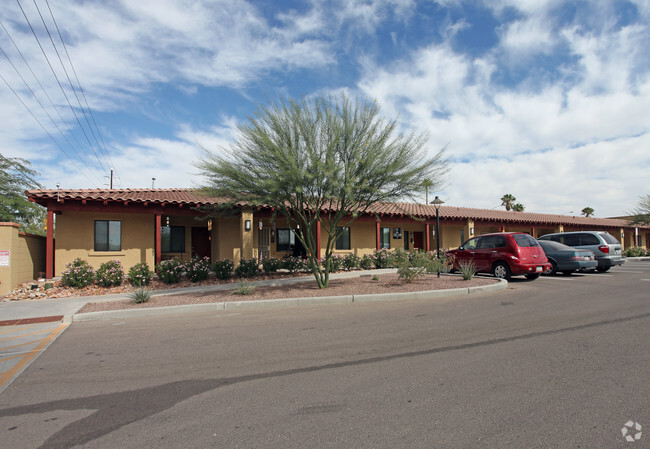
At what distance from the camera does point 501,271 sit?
12.9 m

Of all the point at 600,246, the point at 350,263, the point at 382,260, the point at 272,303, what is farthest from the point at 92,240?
the point at 600,246

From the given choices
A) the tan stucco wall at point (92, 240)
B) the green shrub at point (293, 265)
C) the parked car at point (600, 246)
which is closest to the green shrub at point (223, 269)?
the green shrub at point (293, 265)

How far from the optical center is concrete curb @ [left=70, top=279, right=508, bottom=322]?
857cm

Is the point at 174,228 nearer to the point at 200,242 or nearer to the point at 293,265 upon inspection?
the point at 200,242

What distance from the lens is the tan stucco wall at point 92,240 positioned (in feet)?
48.5

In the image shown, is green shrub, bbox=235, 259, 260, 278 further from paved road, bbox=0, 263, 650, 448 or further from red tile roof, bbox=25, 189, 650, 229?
paved road, bbox=0, 263, 650, 448

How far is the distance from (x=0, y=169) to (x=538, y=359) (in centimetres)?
3057

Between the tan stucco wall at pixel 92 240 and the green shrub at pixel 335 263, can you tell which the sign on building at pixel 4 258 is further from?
the green shrub at pixel 335 263

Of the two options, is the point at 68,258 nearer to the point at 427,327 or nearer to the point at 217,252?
the point at 217,252

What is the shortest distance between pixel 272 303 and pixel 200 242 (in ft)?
34.8

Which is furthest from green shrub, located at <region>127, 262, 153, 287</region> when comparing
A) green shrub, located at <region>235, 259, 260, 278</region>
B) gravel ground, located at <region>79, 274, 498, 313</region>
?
green shrub, located at <region>235, 259, 260, 278</region>

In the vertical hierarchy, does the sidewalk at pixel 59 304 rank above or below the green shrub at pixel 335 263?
below

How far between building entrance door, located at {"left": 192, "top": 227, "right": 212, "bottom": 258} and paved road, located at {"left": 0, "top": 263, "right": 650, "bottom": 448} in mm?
11301

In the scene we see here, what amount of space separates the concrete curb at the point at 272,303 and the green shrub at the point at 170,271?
15.2 feet
